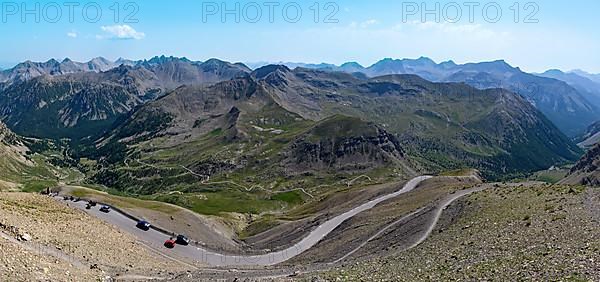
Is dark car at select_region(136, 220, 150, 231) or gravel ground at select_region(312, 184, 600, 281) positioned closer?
gravel ground at select_region(312, 184, 600, 281)

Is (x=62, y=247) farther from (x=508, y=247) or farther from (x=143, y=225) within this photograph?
(x=143, y=225)

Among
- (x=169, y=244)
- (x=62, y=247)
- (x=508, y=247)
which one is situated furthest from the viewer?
(x=169, y=244)

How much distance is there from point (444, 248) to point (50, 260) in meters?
35.7

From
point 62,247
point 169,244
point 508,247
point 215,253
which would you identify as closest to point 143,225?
point 169,244

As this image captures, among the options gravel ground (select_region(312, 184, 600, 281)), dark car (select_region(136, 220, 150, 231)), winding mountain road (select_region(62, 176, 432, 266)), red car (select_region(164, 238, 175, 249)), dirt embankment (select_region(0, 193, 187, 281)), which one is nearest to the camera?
gravel ground (select_region(312, 184, 600, 281))

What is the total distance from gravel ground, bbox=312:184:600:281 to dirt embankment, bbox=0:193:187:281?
19.4 metres

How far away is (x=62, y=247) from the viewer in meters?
47.0

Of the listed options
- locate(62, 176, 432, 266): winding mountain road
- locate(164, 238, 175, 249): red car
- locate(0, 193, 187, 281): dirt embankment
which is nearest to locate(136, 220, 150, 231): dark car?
locate(62, 176, 432, 266): winding mountain road

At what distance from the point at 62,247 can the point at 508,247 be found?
40936 mm

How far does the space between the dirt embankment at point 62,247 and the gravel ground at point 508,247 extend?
19.4 meters

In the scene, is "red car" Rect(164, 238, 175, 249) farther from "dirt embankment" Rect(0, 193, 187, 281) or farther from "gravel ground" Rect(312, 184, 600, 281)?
"gravel ground" Rect(312, 184, 600, 281)

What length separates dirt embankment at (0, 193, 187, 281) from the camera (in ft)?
124

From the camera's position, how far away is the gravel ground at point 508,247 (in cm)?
3531

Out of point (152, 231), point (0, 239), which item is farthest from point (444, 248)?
point (152, 231)
